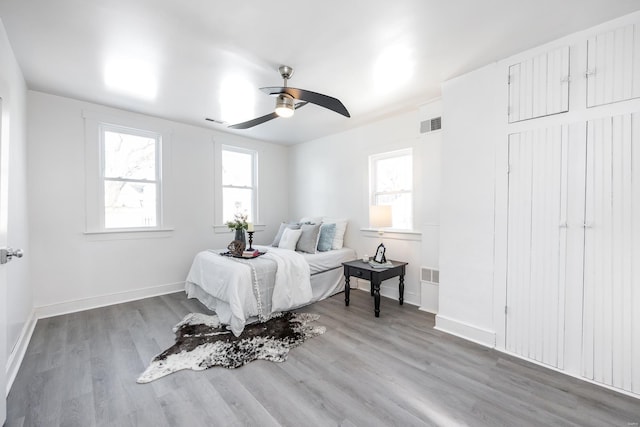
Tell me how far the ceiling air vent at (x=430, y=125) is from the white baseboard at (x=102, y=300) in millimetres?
4211

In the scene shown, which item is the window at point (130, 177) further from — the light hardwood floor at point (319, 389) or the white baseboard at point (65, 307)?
the light hardwood floor at point (319, 389)

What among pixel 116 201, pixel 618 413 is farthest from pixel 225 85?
pixel 618 413

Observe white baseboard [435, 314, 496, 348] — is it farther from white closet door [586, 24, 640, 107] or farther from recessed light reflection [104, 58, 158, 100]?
recessed light reflection [104, 58, 158, 100]

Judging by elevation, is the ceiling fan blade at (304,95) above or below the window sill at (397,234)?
A: above

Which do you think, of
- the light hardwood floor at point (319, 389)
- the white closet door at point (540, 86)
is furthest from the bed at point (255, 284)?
the white closet door at point (540, 86)

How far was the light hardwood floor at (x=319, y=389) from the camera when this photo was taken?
169 centimetres

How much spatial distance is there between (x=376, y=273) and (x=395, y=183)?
1502 mm

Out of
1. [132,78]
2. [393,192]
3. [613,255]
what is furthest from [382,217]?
[132,78]

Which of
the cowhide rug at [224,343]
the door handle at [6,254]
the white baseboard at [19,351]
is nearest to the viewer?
the door handle at [6,254]

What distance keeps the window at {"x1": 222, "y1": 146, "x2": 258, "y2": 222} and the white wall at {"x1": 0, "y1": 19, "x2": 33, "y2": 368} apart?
243cm

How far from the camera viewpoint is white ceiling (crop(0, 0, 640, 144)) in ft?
6.12

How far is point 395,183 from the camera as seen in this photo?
13.5 ft

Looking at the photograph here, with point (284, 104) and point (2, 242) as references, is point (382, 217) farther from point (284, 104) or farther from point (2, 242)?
point (2, 242)

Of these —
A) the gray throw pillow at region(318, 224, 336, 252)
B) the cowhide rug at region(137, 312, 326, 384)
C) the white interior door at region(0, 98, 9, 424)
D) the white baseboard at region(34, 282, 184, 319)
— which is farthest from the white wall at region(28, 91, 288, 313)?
the white interior door at region(0, 98, 9, 424)
